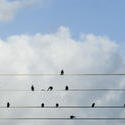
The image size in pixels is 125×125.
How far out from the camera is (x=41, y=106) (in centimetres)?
7425

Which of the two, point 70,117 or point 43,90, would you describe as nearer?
point 43,90

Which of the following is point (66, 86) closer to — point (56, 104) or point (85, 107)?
point (56, 104)

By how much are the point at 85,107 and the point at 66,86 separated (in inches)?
291

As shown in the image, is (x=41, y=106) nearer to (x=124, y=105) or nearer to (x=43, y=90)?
(x=43, y=90)

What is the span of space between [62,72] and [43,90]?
5010 millimetres

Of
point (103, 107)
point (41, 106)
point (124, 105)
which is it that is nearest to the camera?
point (103, 107)

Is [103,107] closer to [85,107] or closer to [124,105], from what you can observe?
[85,107]

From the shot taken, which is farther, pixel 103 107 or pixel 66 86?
pixel 66 86

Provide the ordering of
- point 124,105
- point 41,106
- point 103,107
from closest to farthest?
point 103,107 < point 41,106 < point 124,105

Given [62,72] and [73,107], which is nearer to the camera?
[73,107]

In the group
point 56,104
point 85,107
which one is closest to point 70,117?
point 56,104

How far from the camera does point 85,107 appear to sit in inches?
2741

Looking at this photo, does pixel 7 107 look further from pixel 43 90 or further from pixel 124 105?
pixel 124 105

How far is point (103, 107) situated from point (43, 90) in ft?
20.3
